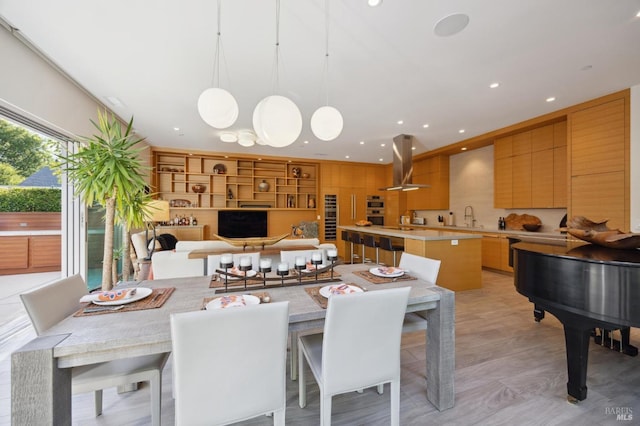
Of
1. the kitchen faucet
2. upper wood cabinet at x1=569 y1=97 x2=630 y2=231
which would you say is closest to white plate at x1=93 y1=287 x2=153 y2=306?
upper wood cabinet at x1=569 y1=97 x2=630 y2=231

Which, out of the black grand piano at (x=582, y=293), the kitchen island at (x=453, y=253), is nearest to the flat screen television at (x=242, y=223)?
the kitchen island at (x=453, y=253)

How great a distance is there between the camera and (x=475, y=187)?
601 cm

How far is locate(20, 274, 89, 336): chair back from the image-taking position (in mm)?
1141

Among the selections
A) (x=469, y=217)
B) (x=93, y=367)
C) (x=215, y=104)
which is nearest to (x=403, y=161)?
(x=469, y=217)

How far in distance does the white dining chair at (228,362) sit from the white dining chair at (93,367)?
0.42 meters

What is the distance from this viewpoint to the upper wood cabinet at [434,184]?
6.58m

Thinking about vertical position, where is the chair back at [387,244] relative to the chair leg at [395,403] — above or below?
above

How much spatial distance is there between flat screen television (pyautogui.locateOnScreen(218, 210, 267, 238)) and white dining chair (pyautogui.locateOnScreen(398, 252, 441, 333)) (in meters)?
5.37

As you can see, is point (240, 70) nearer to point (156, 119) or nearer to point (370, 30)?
point (370, 30)

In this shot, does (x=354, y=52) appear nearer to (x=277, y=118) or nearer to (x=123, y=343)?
(x=277, y=118)

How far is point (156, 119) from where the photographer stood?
4.26 m

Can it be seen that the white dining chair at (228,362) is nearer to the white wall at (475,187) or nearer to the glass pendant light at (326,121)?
the glass pendant light at (326,121)

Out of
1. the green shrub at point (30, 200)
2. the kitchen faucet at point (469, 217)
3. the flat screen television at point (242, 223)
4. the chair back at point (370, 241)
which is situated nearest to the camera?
the green shrub at point (30, 200)

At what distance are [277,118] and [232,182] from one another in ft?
18.8
